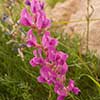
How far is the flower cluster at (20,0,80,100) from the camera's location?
147 cm

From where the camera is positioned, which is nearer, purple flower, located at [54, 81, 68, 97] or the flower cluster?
the flower cluster

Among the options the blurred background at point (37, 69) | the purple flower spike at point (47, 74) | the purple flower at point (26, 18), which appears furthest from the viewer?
the blurred background at point (37, 69)

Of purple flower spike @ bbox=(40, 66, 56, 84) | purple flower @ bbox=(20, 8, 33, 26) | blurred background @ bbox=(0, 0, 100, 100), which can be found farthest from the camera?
blurred background @ bbox=(0, 0, 100, 100)

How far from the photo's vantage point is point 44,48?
1.52 meters

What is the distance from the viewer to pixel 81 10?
3803mm

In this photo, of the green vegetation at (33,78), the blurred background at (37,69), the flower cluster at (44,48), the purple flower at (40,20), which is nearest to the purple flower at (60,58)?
the flower cluster at (44,48)

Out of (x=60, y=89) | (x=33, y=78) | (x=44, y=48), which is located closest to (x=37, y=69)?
(x=33, y=78)

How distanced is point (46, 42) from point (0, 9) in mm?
2895

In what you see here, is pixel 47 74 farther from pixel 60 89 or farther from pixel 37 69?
pixel 37 69

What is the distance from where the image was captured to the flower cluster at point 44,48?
1.47 m

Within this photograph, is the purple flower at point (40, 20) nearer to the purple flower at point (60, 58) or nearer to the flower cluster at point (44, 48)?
the flower cluster at point (44, 48)

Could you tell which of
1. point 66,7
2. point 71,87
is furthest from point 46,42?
point 66,7

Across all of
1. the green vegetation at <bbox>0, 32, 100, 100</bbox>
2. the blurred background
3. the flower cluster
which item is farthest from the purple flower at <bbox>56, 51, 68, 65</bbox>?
the green vegetation at <bbox>0, 32, 100, 100</bbox>

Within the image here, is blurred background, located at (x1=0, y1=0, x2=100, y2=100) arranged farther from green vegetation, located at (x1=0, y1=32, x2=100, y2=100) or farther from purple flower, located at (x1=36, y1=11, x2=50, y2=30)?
purple flower, located at (x1=36, y1=11, x2=50, y2=30)
